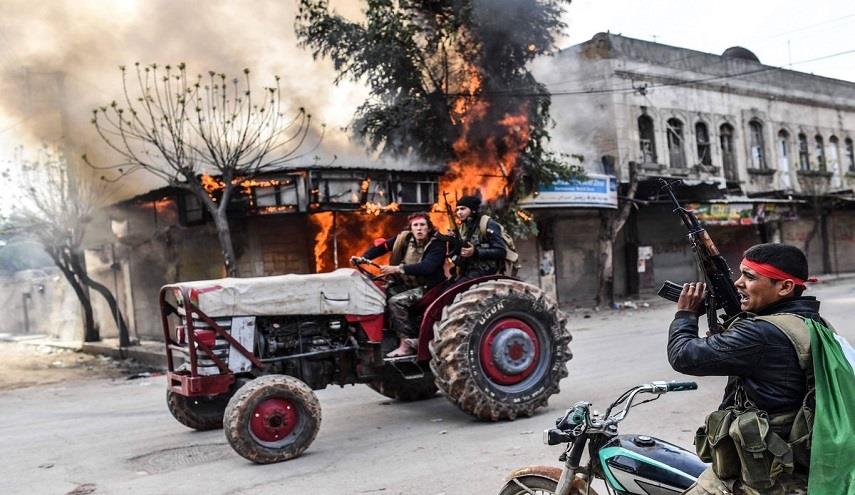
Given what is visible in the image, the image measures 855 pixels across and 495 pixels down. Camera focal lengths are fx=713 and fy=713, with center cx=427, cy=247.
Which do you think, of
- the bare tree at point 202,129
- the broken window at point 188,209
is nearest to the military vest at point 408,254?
the bare tree at point 202,129

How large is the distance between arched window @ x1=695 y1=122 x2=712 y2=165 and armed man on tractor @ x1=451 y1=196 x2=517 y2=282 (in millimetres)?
20613

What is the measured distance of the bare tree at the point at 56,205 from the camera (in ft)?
53.8

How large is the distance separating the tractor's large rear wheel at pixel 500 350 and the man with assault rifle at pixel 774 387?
12.7 ft

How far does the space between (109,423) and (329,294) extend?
381cm

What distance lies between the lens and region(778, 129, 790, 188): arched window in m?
29.0

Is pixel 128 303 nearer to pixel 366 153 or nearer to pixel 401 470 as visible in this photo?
pixel 366 153

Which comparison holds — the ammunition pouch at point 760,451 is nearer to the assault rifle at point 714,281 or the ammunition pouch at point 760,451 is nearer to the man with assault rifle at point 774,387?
the man with assault rifle at point 774,387

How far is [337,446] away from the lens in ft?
20.9

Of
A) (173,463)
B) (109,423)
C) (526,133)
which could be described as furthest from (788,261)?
(526,133)

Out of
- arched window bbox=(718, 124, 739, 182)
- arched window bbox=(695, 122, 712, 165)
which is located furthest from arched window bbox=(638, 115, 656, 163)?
arched window bbox=(718, 124, 739, 182)

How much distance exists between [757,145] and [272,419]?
27.0 metres

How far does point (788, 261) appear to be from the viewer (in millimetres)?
2662

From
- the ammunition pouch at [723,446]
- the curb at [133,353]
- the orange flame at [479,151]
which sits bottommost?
the curb at [133,353]

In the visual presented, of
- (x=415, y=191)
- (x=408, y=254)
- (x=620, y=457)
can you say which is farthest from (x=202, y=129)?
(x=620, y=457)
